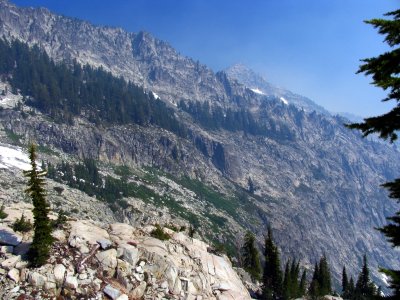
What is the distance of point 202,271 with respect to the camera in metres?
63.6

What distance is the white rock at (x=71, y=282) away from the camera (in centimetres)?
4823

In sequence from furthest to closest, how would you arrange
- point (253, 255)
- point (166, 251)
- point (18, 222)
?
point (253, 255), point (166, 251), point (18, 222)

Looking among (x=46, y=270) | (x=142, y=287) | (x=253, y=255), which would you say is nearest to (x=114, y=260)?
(x=142, y=287)

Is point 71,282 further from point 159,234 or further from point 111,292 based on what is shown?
point 159,234

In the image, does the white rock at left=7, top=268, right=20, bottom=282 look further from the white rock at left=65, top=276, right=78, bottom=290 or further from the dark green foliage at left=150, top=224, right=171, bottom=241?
the dark green foliage at left=150, top=224, right=171, bottom=241

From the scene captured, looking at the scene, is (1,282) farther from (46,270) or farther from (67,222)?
(67,222)

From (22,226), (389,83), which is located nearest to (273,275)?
(22,226)

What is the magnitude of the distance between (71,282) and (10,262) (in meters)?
7.61

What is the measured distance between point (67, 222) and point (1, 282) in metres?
15.0

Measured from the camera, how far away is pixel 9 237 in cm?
5409

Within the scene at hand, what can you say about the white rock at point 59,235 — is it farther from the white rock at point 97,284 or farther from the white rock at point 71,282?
the white rock at point 97,284

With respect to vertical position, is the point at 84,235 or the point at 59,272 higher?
the point at 84,235

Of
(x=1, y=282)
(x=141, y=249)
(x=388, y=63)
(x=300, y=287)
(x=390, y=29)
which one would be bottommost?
(x=300, y=287)

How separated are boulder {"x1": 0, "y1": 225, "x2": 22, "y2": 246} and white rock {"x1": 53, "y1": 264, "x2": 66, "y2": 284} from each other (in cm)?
776
